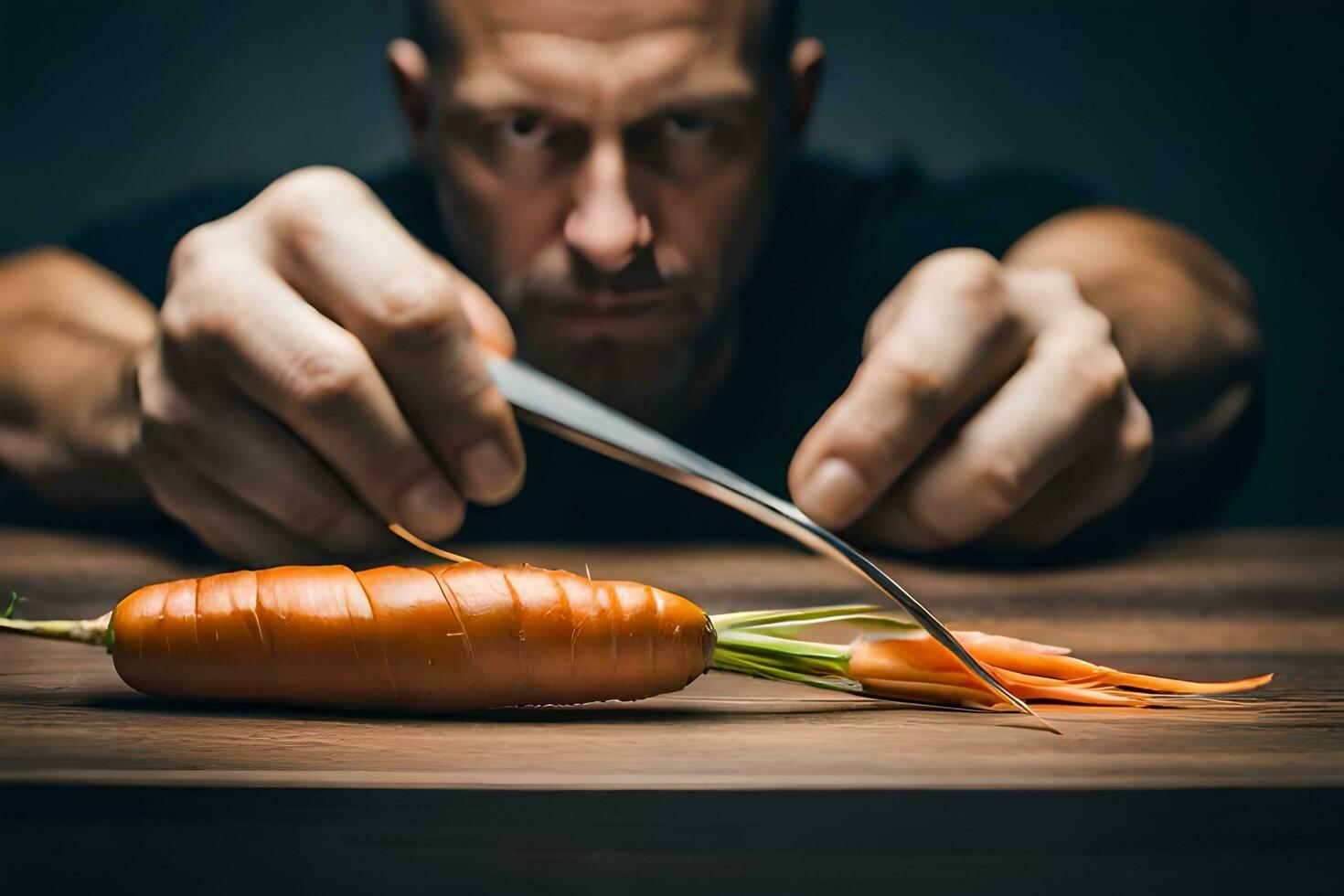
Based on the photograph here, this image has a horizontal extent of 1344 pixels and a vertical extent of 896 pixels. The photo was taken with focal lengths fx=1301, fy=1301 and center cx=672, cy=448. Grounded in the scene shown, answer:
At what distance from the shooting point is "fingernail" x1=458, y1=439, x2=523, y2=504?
76 centimetres

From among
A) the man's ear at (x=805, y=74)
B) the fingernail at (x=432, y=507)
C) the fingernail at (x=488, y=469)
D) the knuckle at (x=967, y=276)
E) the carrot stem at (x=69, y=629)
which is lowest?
the carrot stem at (x=69, y=629)

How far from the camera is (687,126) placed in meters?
1.06

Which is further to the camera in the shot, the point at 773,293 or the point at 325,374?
the point at 773,293

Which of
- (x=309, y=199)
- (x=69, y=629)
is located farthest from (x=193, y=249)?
(x=69, y=629)

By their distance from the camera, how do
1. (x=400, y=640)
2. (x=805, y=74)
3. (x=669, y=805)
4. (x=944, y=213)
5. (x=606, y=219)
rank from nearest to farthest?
(x=669, y=805)
(x=400, y=640)
(x=606, y=219)
(x=805, y=74)
(x=944, y=213)

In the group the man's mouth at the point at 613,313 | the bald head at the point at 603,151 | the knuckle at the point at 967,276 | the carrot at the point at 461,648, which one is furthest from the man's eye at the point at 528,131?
the carrot at the point at 461,648

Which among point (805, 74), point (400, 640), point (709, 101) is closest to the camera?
point (400, 640)

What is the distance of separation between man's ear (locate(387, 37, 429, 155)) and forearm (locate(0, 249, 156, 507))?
0.29 metres

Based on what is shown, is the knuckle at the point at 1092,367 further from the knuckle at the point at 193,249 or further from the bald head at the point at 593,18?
the knuckle at the point at 193,249

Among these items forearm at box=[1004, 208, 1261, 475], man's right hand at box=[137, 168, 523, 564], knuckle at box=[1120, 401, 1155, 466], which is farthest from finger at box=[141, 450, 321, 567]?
forearm at box=[1004, 208, 1261, 475]

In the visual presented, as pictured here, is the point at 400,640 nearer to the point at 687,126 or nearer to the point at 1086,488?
the point at 1086,488

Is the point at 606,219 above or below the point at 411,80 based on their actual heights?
below

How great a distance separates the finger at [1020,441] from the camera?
2.70 ft

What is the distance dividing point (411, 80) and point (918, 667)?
0.79m
